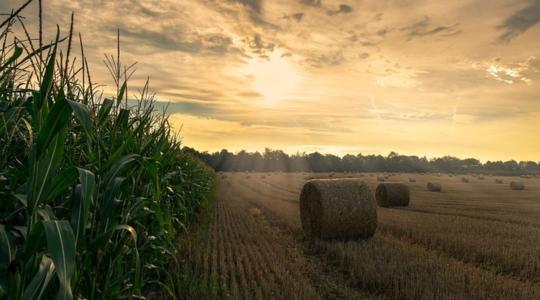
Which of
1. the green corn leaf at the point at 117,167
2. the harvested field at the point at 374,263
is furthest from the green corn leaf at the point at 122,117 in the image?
the harvested field at the point at 374,263

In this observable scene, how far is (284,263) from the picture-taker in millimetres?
8609

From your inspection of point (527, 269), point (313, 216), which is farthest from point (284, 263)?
point (527, 269)

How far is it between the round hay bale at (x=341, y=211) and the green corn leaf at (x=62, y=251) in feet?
34.5

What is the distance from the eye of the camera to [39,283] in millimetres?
2148

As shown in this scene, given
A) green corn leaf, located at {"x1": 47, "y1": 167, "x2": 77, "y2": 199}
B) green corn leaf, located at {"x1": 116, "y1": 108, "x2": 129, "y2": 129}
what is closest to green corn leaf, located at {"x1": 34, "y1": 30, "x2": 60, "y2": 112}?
green corn leaf, located at {"x1": 47, "y1": 167, "x2": 77, "y2": 199}

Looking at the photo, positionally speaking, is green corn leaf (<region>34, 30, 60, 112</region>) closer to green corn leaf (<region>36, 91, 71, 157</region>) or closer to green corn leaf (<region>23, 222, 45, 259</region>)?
green corn leaf (<region>36, 91, 71, 157</region>)

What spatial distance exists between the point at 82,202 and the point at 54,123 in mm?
535

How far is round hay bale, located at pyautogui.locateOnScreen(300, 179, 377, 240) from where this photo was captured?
12.1 metres

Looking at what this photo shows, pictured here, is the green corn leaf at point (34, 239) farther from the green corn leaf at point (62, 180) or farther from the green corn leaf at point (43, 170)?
the green corn leaf at point (62, 180)

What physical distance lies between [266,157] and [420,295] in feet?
419

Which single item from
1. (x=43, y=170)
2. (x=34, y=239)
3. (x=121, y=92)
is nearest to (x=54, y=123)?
(x=43, y=170)

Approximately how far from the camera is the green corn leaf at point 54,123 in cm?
207

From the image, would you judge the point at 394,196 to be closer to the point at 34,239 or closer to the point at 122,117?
the point at 122,117

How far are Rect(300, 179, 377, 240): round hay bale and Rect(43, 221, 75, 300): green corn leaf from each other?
34.5ft
